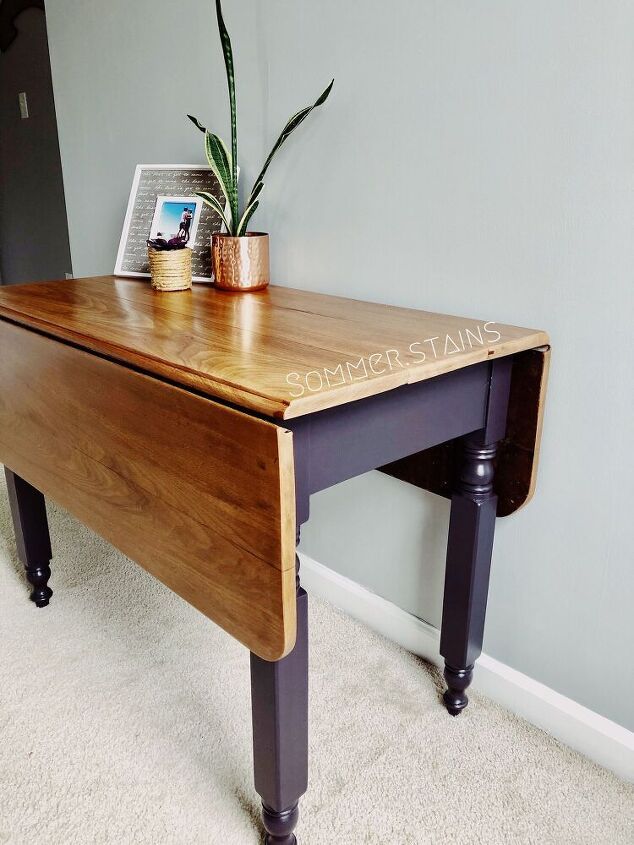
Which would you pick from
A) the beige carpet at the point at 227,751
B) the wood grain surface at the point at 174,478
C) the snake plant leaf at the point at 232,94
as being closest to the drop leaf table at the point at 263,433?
the wood grain surface at the point at 174,478

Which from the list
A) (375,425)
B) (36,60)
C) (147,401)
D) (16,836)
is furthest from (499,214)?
(36,60)

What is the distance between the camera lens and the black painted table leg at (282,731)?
914mm

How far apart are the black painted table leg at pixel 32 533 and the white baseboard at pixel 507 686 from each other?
65 centimetres

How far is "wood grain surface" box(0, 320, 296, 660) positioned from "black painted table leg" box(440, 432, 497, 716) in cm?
49

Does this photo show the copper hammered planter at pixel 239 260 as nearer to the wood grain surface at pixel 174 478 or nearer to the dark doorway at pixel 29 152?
the wood grain surface at pixel 174 478

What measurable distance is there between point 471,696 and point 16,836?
2.86ft

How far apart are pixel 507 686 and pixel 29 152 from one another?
3.54 m


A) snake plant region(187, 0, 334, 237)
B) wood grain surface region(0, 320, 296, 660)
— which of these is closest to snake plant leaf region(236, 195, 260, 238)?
snake plant region(187, 0, 334, 237)

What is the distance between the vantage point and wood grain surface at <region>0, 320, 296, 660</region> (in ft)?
2.52

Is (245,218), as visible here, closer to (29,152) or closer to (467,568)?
(467,568)

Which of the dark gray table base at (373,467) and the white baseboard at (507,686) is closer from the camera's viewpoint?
the dark gray table base at (373,467)

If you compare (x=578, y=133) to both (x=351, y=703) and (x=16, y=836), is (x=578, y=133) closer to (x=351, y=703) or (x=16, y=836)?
(x=351, y=703)

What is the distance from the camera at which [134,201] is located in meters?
1.72

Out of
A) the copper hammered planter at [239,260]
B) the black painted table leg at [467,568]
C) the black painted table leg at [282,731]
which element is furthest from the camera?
the copper hammered planter at [239,260]
